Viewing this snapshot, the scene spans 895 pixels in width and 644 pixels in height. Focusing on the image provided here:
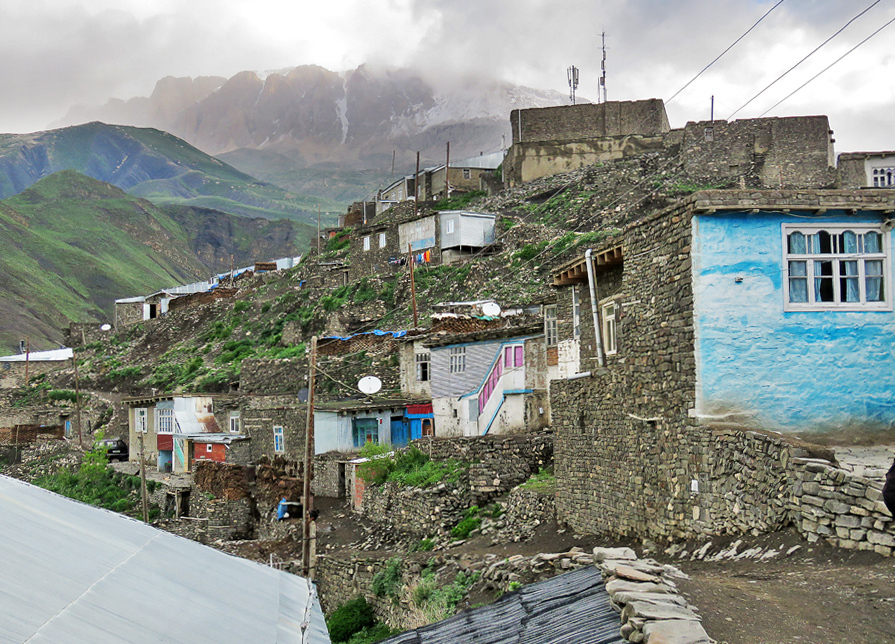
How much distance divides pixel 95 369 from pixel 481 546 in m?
57.5

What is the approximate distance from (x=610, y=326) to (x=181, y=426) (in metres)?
31.6

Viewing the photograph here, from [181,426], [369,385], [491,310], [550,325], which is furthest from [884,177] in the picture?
[181,426]

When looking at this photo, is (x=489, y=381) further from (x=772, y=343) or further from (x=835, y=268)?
(x=835, y=268)

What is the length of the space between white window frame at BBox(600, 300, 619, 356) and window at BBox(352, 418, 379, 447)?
16187 mm

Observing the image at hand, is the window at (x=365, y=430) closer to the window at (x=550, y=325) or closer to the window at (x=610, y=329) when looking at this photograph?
the window at (x=550, y=325)

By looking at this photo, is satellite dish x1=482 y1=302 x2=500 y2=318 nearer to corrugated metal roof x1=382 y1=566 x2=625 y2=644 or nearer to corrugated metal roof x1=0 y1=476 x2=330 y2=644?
corrugated metal roof x1=0 y1=476 x2=330 y2=644

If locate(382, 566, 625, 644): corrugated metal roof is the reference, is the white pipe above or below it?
above

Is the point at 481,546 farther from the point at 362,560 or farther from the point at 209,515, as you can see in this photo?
the point at 209,515

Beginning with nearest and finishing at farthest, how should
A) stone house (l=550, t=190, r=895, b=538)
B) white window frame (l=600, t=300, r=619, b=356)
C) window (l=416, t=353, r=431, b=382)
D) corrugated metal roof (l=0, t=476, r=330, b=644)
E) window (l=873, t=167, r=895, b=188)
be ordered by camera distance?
corrugated metal roof (l=0, t=476, r=330, b=644) < stone house (l=550, t=190, r=895, b=538) < white window frame (l=600, t=300, r=619, b=356) < window (l=416, t=353, r=431, b=382) < window (l=873, t=167, r=895, b=188)

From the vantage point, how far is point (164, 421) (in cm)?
4706

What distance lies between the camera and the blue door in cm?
3306

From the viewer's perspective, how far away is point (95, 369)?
226 ft

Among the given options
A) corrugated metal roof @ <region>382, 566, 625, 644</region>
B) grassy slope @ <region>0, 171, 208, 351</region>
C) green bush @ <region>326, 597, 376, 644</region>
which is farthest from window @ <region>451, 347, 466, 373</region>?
grassy slope @ <region>0, 171, 208, 351</region>

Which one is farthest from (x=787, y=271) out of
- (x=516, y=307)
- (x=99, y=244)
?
(x=99, y=244)
